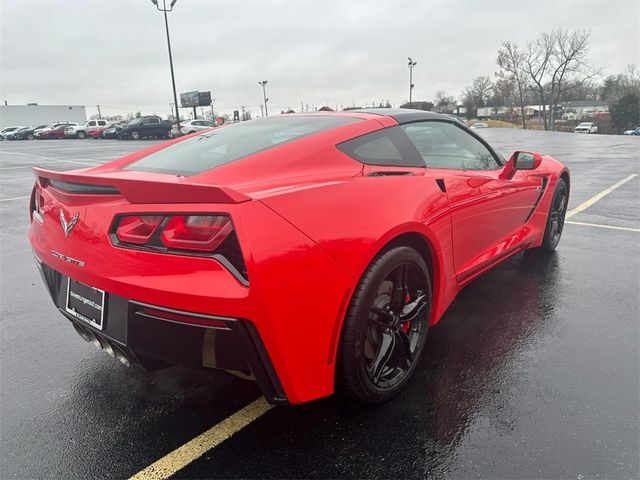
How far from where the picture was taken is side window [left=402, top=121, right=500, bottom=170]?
9.70ft

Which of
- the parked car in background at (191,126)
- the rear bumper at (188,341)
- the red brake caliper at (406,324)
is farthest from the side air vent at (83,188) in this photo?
the parked car in background at (191,126)

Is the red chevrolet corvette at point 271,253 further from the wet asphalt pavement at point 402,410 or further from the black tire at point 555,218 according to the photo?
the black tire at point 555,218

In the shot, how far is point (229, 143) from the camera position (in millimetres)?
2750

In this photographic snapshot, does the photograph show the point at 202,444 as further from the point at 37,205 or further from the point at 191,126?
the point at 191,126

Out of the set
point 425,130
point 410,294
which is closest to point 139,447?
point 410,294

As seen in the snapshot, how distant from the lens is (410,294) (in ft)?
8.20

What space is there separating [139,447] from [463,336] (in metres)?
1.98

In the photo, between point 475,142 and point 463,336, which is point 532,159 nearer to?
point 475,142

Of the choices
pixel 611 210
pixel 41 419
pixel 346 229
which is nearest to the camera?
pixel 346 229

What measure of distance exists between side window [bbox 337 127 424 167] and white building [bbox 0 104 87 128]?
84373 mm

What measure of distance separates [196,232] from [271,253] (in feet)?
0.98

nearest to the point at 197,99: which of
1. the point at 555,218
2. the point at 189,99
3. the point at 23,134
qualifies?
the point at 189,99

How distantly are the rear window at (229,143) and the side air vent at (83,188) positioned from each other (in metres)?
0.38

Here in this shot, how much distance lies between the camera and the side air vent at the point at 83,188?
2.01 meters
